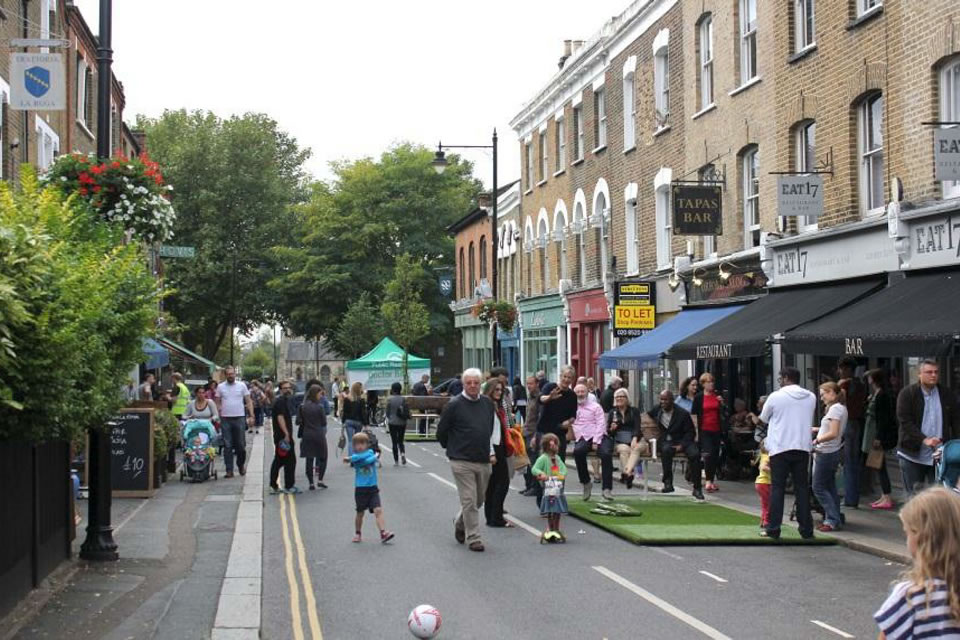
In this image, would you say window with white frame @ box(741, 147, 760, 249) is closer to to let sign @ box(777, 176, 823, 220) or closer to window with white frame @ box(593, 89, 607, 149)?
to let sign @ box(777, 176, 823, 220)

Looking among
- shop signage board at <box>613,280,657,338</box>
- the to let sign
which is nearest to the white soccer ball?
the to let sign

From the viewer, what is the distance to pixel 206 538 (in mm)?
14047

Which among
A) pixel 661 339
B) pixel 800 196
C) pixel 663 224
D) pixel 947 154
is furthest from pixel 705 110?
pixel 947 154

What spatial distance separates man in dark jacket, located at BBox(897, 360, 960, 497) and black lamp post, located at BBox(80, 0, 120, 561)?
28.0 ft

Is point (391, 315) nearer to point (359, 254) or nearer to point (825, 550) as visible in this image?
point (359, 254)

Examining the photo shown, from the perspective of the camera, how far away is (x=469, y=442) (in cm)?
1341

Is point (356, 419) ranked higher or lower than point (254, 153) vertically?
lower

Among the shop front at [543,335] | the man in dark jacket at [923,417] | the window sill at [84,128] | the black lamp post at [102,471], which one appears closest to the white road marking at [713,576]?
the man in dark jacket at [923,417]

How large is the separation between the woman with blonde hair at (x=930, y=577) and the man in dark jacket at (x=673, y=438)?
13.9 metres

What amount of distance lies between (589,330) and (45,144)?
52.9 ft

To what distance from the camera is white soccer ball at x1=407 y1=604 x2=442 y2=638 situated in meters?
8.28

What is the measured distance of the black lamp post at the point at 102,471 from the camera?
39.1ft

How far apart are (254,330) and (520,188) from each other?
30.5 metres

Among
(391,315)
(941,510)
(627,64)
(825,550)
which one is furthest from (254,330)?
(941,510)
